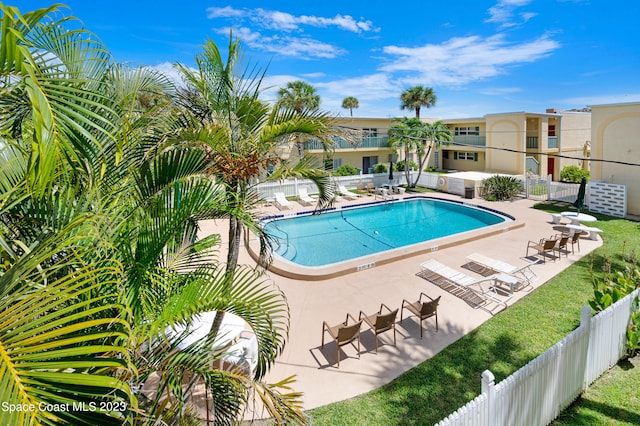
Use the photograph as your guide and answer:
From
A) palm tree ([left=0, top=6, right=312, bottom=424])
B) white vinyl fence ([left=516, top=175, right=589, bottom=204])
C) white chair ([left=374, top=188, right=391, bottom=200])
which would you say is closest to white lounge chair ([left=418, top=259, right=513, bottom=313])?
palm tree ([left=0, top=6, right=312, bottom=424])

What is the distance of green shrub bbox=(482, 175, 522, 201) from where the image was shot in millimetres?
21984

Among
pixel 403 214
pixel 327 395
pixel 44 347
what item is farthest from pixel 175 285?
pixel 403 214

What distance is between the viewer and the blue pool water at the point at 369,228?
15.4m

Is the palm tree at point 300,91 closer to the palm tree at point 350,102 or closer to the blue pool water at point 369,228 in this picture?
the palm tree at point 350,102

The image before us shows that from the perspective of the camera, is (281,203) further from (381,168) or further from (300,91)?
(300,91)

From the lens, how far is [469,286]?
10039 mm

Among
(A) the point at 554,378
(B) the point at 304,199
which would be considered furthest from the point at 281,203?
(A) the point at 554,378

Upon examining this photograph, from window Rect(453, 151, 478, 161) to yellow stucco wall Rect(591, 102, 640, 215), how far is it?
52.6 ft

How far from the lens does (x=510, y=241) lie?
14562 millimetres

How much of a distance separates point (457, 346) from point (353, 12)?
19925mm

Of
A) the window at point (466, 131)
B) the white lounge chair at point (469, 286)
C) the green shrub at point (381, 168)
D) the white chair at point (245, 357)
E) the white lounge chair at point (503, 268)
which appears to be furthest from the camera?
the window at point (466, 131)

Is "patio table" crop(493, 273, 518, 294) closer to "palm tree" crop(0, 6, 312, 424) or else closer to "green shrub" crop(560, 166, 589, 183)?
"palm tree" crop(0, 6, 312, 424)

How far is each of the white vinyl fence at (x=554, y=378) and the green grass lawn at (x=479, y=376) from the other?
0.35 meters

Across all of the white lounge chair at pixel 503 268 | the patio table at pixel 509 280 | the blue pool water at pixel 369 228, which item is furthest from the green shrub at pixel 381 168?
the patio table at pixel 509 280
